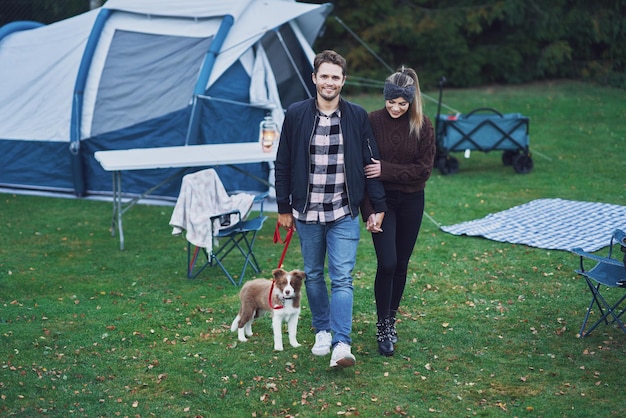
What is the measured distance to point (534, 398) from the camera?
436 centimetres

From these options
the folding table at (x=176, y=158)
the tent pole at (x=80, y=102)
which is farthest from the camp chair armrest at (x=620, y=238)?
the tent pole at (x=80, y=102)

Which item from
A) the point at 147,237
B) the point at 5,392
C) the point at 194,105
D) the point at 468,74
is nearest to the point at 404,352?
the point at 5,392

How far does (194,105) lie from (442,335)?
15.9ft

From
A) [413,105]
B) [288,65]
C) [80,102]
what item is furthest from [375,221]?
[80,102]

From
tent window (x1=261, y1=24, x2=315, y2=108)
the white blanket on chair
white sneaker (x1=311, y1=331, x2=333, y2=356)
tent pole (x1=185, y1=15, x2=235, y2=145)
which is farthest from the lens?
tent window (x1=261, y1=24, x2=315, y2=108)

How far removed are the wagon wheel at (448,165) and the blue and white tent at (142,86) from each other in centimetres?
196

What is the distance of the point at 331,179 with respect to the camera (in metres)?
4.51

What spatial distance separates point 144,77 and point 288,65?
5.75ft

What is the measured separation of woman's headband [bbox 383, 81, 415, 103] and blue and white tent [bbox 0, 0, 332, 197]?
491 cm

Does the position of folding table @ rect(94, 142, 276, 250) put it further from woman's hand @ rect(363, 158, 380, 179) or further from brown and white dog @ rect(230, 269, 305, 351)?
woman's hand @ rect(363, 158, 380, 179)

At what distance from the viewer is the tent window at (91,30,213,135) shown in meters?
9.57

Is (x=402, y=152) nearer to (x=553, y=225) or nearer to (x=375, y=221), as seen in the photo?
(x=375, y=221)

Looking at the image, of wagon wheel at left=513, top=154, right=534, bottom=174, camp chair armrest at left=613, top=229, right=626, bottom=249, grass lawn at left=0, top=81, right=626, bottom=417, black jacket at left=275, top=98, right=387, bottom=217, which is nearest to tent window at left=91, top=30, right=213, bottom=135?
grass lawn at left=0, top=81, right=626, bottom=417

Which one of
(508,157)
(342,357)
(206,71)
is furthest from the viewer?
(508,157)
